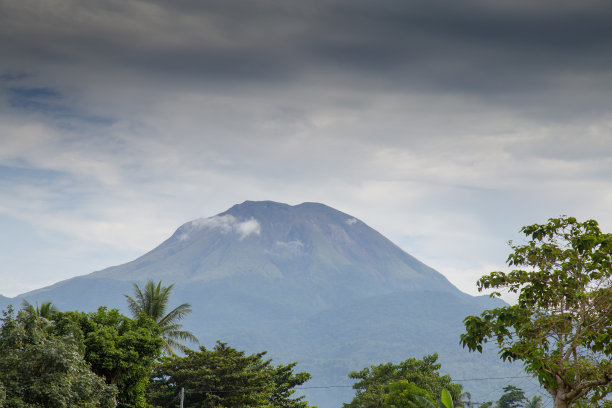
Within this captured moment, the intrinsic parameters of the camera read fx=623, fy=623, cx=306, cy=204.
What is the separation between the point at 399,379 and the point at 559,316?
4326 centimetres

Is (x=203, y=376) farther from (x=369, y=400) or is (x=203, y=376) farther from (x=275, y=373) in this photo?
(x=369, y=400)

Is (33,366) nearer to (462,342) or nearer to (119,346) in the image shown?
(119,346)

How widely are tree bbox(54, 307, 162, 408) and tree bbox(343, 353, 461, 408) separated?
24.2 m

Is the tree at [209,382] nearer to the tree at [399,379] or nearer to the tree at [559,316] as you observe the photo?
the tree at [399,379]

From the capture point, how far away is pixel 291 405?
53.2m

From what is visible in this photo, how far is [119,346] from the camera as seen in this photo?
31.1m

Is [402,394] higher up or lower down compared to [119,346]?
lower down

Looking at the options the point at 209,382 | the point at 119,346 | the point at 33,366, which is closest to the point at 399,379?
the point at 209,382

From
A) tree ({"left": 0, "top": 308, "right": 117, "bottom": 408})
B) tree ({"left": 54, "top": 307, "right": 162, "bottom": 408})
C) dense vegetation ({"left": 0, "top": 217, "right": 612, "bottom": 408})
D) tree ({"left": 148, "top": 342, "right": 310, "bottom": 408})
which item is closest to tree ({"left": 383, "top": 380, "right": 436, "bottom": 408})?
dense vegetation ({"left": 0, "top": 217, "right": 612, "bottom": 408})

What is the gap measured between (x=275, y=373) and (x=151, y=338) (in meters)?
23.8

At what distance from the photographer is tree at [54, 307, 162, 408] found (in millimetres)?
30250

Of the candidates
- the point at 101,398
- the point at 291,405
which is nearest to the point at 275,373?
the point at 291,405

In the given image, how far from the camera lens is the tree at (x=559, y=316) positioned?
15.4 metres

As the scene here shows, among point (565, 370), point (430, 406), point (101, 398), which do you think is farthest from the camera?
point (101, 398)
